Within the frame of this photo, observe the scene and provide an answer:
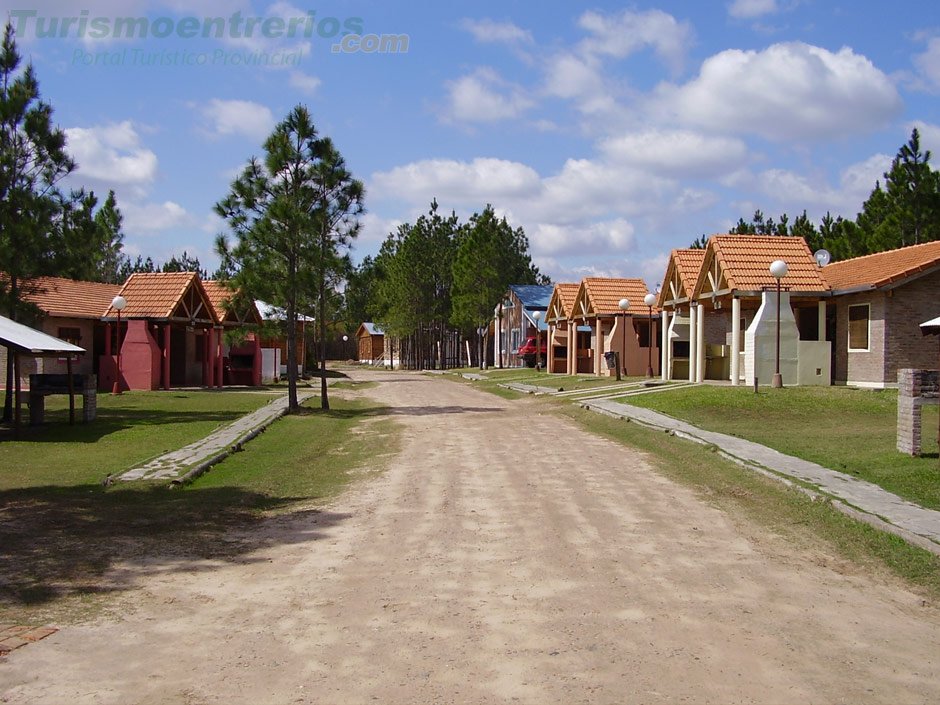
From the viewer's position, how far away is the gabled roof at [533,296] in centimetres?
5546

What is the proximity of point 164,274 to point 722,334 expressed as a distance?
21588 mm

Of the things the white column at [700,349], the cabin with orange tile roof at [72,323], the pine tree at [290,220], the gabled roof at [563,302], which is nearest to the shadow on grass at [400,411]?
the pine tree at [290,220]

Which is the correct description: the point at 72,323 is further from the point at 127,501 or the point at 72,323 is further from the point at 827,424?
the point at 827,424

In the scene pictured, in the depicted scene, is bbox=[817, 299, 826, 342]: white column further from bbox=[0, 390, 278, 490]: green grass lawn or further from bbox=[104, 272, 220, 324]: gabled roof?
bbox=[104, 272, 220, 324]: gabled roof

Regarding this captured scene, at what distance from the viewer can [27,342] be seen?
53.3 feet

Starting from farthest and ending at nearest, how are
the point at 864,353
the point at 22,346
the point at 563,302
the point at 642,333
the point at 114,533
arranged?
the point at 563,302 → the point at 642,333 → the point at 864,353 → the point at 22,346 → the point at 114,533

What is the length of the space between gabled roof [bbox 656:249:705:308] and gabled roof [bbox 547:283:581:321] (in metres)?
10.9

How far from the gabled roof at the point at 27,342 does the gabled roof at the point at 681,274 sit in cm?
1925

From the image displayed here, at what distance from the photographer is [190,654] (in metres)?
4.96

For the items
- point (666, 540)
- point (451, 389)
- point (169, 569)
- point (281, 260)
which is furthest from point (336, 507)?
point (451, 389)

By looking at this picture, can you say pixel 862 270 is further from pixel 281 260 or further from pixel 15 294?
pixel 15 294

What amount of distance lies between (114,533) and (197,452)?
5503 mm

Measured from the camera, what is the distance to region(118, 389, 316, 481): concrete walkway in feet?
37.5

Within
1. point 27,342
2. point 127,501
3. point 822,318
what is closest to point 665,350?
point 822,318
